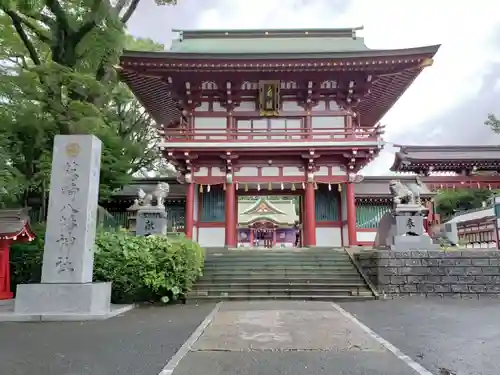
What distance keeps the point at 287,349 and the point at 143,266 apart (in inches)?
238

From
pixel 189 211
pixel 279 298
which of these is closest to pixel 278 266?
pixel 279 298

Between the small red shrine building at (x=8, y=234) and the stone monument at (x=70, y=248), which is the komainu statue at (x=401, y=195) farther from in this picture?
the small red shrine building at (x=8, y=234)

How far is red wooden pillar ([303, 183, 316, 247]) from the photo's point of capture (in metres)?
16.2

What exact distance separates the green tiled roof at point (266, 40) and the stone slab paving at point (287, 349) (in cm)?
1540

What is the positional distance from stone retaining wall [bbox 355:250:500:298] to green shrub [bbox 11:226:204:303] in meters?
5.78

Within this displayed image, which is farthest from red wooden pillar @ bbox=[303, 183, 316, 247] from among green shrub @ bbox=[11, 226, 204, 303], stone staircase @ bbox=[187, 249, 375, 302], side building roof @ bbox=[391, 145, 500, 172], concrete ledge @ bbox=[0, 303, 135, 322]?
concrete ledge @ bbox=[0, 303, 135, 322]

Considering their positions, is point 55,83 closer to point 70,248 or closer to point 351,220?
point 70,248

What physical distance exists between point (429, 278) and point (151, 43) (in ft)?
63.4

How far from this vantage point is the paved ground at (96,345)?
13.7 feet

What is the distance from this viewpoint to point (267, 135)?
16.5 meters

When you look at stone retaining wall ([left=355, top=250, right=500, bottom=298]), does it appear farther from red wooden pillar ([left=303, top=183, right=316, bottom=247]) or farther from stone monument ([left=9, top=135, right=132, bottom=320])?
stone monument ([left=9, top=135, right=132, bottom=320])

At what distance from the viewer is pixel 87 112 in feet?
37.2

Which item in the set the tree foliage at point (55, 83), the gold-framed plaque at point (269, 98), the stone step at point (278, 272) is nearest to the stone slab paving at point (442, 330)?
the stone step at point (278, 272)

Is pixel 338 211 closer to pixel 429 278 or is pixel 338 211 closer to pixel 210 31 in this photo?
pixel 429 278
